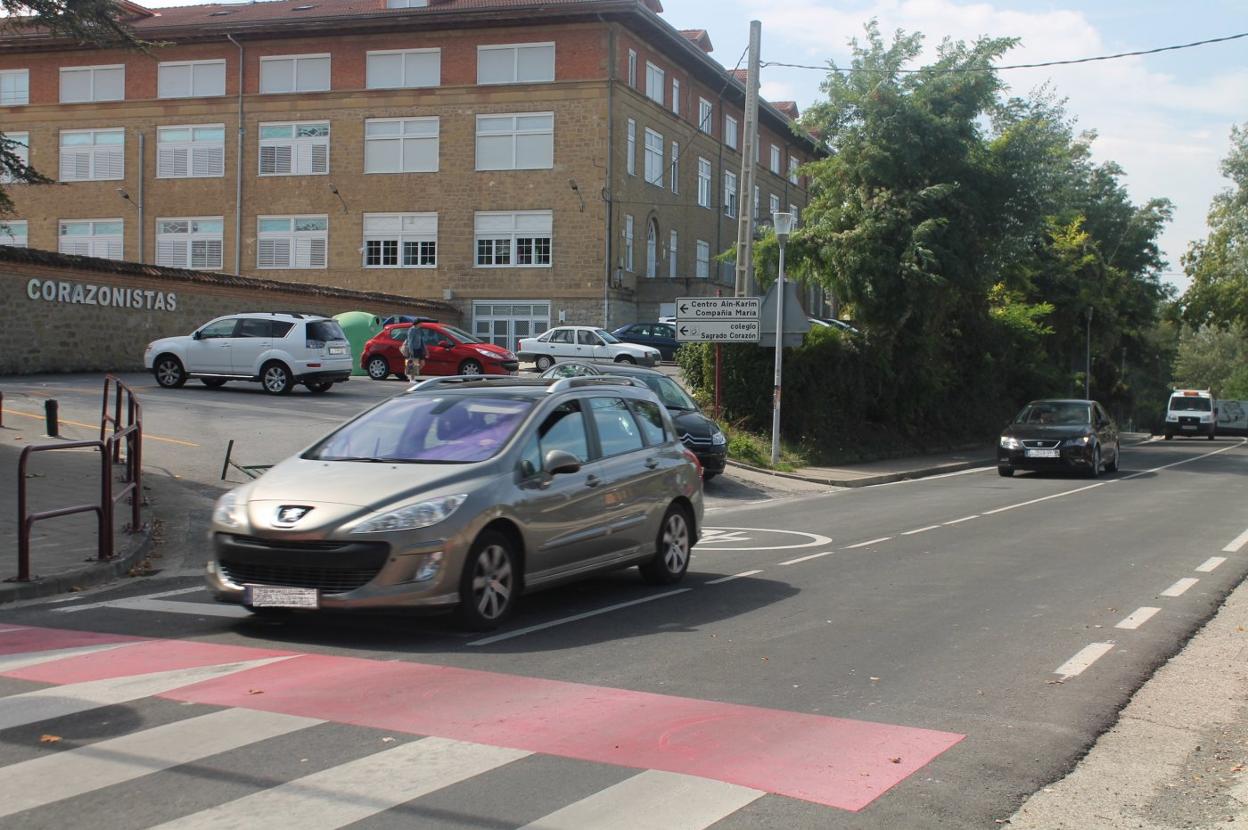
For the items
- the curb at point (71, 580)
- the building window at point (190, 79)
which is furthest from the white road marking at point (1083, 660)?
the building window at point (190, 79)

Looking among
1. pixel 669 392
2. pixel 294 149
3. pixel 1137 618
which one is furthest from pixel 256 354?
pixel 294 149

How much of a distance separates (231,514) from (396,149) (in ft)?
151

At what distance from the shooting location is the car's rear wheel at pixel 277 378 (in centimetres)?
2911

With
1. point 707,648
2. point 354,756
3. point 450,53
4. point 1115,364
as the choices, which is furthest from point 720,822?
point 1115,364

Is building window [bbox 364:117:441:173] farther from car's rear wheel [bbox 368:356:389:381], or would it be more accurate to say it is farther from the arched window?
car's rear wheel [bbox 368:356:389:381]

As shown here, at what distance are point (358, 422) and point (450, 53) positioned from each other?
4485 cm

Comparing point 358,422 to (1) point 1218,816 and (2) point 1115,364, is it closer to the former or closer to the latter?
(1) point 1218,816

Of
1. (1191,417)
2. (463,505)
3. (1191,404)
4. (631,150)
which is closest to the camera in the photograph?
(463,505)

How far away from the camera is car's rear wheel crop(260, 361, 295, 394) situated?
29.1 metres

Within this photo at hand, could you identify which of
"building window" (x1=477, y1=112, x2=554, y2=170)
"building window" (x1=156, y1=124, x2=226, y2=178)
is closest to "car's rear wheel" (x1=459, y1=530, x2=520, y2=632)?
"building window" (x1=477, y1=112, x2=554, y2=170)

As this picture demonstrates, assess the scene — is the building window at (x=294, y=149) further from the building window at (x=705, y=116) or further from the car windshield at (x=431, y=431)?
the car windshield at (x=431, y=431)

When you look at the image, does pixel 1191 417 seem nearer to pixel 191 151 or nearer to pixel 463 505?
pixel 191 151

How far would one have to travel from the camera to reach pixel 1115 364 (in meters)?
63.3

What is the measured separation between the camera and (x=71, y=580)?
10.1 metres
